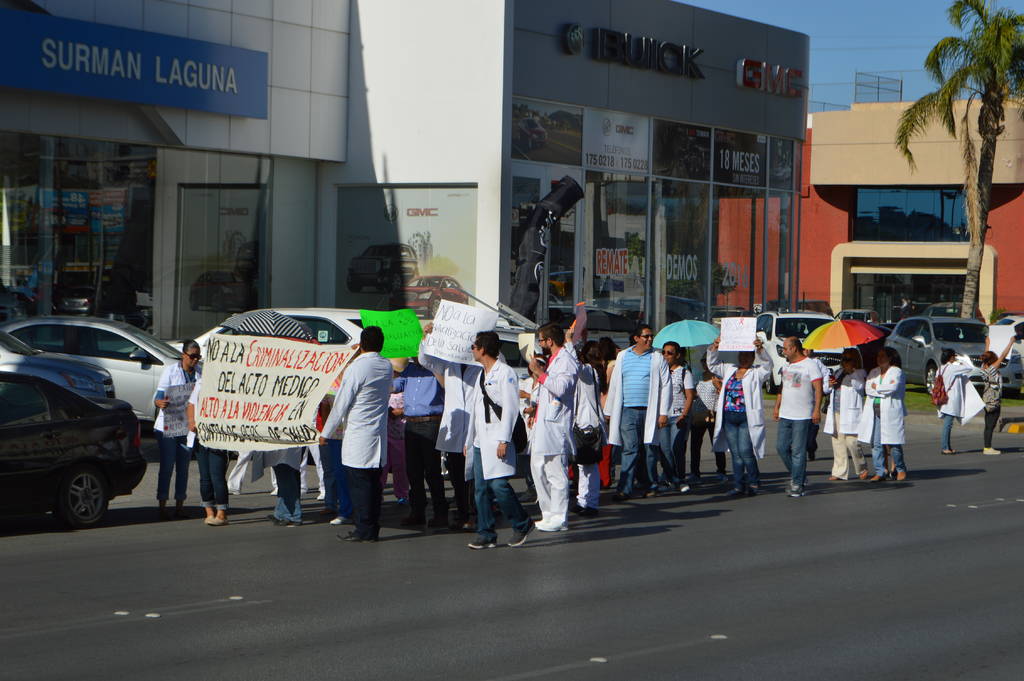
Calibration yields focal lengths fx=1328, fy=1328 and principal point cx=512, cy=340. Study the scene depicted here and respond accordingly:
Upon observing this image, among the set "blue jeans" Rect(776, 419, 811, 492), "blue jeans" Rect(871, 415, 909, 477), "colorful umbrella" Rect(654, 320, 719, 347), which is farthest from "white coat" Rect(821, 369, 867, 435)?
"colorful umbrella" Rect(654, 320, 719, 347)

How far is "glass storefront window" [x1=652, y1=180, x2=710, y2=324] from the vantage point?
29.2 meters

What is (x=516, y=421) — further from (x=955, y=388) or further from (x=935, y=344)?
(x=935, y=344)

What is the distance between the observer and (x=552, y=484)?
1177cm

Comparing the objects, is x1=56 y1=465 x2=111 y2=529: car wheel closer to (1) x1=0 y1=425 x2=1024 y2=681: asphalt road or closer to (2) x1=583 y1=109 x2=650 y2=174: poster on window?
(1) x1=0 y1=425 x2=1024 y2=681: asphalt road

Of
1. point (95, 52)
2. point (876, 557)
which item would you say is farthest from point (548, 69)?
point (876, 557)

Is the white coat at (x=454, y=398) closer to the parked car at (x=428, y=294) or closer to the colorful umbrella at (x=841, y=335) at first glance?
the colorful umbrella at (x=841, y=335)

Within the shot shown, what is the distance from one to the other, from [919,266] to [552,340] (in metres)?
49.8

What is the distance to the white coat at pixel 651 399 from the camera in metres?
14.1

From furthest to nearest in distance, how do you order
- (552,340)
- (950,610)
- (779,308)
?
(779,308) → (552,340) → (950,610)

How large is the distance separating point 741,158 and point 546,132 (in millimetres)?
7139

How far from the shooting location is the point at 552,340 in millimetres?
11945

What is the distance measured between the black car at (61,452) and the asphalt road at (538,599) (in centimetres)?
36

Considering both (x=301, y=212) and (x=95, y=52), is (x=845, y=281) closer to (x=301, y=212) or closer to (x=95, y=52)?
(x=301, y=212)

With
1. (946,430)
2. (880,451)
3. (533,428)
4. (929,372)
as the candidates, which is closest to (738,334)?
(880,451)
